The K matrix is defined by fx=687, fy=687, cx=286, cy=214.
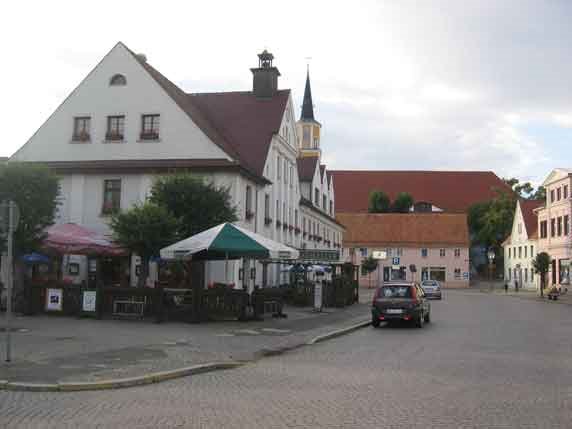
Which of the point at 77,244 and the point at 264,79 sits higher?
the point at 264,79

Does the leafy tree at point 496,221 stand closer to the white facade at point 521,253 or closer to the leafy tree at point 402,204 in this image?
the white facade at point 521,253

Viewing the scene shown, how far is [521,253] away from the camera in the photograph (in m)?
79.2

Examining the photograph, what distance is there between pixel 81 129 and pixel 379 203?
→ 239 ft

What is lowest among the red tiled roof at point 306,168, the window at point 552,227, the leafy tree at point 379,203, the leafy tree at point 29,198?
the leafy tree at point 29,198

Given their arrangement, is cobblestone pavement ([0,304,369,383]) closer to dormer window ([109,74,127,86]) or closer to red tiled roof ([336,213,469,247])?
dormer window ([109,74,127,86])

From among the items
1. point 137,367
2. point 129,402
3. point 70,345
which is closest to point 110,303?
point 70,345

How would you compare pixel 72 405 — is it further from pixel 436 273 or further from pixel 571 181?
pixel 436 273

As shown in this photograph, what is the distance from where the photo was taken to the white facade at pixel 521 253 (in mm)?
73912

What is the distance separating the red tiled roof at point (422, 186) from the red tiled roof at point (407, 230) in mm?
20900

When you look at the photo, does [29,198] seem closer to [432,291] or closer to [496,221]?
[432,291]

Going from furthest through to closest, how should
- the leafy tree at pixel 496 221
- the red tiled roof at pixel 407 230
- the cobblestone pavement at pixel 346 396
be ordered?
the leafy tree at pixel 496 221 → the red tiled roof at pixel 407 230 → the cobblestone pavement at pixel 346 396

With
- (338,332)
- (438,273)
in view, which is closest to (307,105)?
(438,273)

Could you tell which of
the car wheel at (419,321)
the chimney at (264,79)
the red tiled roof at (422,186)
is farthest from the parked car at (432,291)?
the red tiled roof at (422,186)

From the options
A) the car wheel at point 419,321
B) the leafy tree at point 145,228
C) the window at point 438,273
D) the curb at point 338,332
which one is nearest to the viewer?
the curb at point 338,332
